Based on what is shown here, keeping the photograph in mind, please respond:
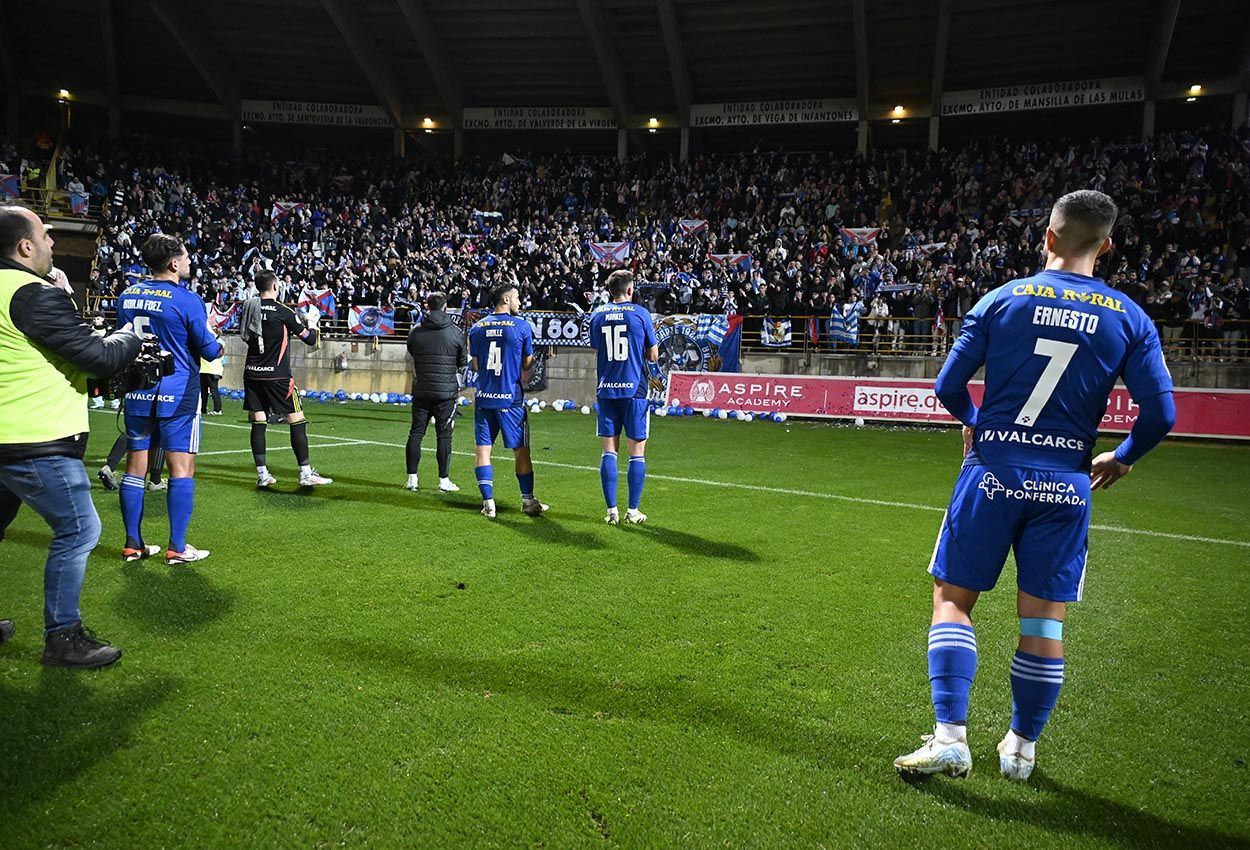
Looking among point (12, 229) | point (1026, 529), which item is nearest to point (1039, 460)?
point (1026, 529)

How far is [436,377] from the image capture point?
29.1ft

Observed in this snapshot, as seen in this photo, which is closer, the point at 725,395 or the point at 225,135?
the point at 725,395

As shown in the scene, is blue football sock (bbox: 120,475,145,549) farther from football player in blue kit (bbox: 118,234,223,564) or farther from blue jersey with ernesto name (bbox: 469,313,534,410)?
blue jersey with ernesto name (bbox: 469,313,534,410)

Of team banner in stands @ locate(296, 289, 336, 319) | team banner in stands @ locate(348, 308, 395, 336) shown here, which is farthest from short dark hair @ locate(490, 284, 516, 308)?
team banner in stands @ locate(296, 289, 336, 319)

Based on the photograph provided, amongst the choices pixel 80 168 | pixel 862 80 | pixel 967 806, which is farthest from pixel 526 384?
pixel 80 168

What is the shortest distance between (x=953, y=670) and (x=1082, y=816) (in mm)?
580

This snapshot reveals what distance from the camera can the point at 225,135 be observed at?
41125 millimetres

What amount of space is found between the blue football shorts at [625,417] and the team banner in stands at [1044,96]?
94.0 ft

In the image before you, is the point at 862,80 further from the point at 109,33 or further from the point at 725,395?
the point at 109,33

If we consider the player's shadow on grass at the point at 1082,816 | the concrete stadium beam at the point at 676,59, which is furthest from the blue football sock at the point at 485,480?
the concrete stadium beam at the point at 676,59

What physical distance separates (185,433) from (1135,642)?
5.84m

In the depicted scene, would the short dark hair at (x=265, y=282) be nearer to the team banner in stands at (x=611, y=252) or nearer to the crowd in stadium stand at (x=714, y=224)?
the crowd in stadium stand at (x=714, y=224)

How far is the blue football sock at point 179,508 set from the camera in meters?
5.68

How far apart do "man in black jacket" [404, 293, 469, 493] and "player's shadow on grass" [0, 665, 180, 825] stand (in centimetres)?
517
